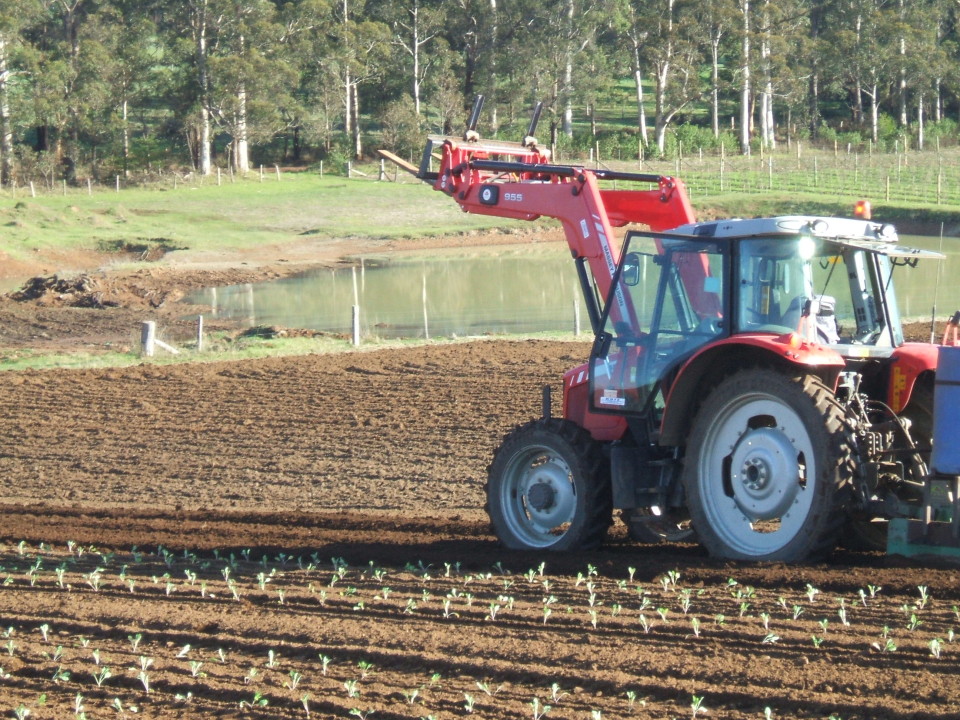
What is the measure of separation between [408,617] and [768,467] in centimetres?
226

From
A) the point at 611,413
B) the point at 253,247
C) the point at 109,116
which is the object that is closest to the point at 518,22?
the point at 109,116

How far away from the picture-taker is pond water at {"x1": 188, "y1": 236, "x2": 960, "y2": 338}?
2725cm

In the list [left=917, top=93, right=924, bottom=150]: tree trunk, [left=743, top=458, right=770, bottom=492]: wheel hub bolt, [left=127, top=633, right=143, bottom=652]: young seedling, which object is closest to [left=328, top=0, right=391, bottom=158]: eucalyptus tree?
[left=917, top=93, right=924, bottom=150]: tree trunk

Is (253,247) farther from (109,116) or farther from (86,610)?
(86,610)

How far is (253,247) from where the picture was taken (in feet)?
145

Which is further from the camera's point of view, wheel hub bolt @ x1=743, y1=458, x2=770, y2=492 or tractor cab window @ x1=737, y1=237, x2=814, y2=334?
tractor cab window @ x1=737, y1=237, x2=814, y2=334

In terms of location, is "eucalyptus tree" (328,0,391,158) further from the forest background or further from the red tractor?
the red tractor

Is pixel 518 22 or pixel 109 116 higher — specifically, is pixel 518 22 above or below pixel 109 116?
above

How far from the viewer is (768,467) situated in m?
7.41

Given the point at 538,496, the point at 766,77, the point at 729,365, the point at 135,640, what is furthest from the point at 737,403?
the point at 766,77

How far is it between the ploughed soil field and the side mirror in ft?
5.91

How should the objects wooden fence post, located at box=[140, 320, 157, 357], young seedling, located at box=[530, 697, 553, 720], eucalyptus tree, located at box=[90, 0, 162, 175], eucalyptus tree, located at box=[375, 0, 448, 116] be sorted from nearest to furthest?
young seedling, located at box=[530, 697, 553, 720] < wooden fence post, located at box=[140, 320, 157, 357] < eucalyptus tree, located at box=[90, 0, 162, 175] < eucalyptus tree, located at box=[375, 0, 448, 116]

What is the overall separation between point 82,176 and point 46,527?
167 ft

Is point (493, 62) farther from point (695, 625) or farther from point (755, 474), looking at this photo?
point (695, 625)
